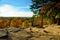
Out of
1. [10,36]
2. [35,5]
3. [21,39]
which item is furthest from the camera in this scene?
[35,5]

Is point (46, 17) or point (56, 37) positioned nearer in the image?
point (56, 37)

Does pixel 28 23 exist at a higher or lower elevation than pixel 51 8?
lower

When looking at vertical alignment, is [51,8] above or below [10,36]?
above

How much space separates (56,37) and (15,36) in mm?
1223

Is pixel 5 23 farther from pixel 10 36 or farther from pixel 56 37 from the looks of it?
pixel 56 37

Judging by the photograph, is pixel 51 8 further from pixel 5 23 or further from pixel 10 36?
pixel 10 36

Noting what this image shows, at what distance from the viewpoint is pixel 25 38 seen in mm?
4703

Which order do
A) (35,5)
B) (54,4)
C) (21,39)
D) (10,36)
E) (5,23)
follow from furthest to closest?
(35,5) < (5,23) < (54,4) < (10,36) < (21,39)

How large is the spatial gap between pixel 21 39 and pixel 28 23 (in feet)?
10.1

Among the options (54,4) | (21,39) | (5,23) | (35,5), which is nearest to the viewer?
(21,39)

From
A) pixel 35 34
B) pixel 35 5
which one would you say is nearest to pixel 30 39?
pixel 35 34

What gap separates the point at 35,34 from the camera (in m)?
5.11

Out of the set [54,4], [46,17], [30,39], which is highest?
[54,4]

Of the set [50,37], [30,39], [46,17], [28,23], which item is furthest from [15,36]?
[46,17]
